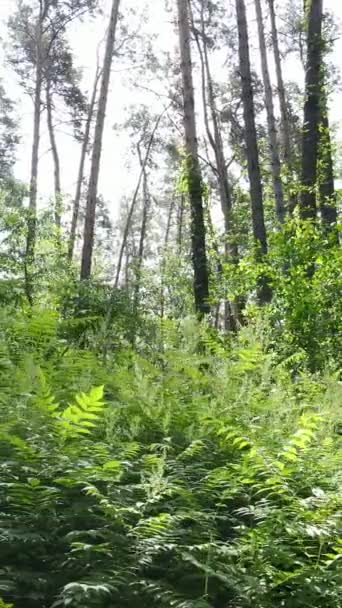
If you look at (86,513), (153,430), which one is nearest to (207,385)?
(153,430)

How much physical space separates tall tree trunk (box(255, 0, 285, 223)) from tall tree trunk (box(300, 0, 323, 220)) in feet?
15.3

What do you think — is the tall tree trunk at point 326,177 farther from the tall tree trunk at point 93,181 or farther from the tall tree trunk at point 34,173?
the tall tree trunk at point 34,173

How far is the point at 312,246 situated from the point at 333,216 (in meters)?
7.43

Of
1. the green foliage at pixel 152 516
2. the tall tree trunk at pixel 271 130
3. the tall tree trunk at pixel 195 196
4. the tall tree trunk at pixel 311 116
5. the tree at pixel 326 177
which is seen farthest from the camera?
the tall tree trunk at pixel 271 130

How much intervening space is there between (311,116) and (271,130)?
8489 mm

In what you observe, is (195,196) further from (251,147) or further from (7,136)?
(7,136)

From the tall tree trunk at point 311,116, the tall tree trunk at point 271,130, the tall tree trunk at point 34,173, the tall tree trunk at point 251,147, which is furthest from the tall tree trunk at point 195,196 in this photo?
the tall tree trunk at point 271,130

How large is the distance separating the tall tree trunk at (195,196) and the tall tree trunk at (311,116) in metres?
1.92

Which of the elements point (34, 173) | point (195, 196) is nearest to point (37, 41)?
point (34, 173)

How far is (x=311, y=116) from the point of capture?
10633 millimetres

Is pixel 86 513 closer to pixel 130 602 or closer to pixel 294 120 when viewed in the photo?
pixel 130 602

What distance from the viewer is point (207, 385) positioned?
4520 millimetres

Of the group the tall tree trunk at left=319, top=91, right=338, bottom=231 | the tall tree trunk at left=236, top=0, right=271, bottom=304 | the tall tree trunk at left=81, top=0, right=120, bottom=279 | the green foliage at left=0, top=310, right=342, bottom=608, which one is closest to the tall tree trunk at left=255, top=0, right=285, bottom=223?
the tall tree trunk at left=319, top=91, right=338, bottom=231

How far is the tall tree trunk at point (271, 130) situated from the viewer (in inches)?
651
